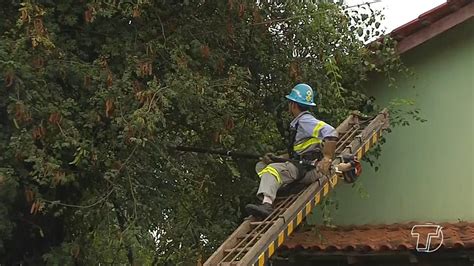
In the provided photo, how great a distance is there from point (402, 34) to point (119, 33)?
348 cm

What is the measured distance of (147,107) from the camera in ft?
24.2

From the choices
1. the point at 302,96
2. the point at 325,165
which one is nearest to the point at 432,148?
the point at 302,96

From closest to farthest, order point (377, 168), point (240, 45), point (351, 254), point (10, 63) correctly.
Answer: point (10, 63)
point (351, 254)
point (240, 45)
point (377, 168)

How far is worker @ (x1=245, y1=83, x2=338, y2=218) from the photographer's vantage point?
7055 millimetres

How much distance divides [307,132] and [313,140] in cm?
10

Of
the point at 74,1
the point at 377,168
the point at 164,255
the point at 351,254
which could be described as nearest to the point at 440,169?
the point at 377,168

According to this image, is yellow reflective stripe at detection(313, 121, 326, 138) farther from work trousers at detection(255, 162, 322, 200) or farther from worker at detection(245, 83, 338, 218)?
work trousers at detection(255, 162, 322, 200)

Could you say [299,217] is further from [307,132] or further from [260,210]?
[307,132]

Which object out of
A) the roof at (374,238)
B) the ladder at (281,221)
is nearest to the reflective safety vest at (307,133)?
the ladder at (281,221)

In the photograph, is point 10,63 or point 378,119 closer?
point 10,63

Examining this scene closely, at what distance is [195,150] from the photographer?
28.9 feet

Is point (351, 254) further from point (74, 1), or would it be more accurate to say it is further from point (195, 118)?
point (74, 1)

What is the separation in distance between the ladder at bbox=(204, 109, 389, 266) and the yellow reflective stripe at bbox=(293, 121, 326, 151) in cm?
30

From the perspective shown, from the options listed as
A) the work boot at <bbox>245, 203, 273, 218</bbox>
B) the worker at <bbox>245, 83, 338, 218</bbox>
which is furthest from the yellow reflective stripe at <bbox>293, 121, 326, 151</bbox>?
the work boot at <bbox>245, 203, 273, 218</bbox>
